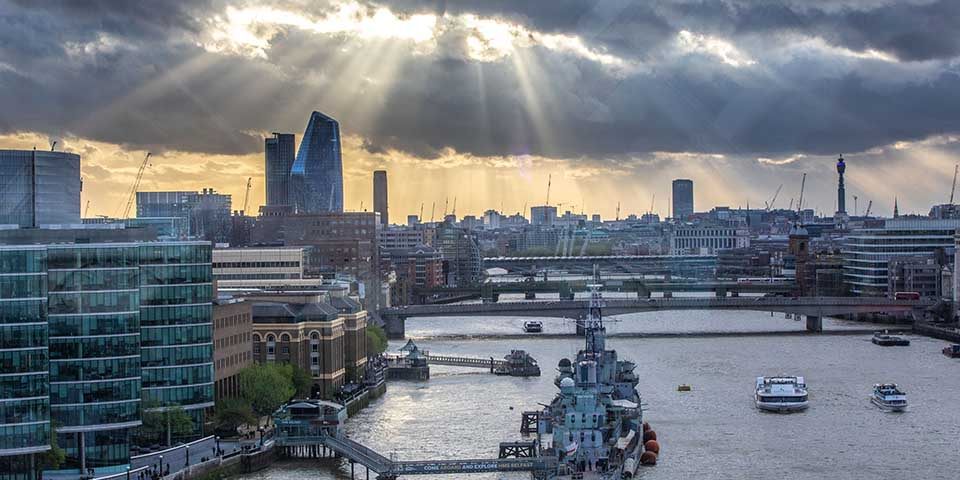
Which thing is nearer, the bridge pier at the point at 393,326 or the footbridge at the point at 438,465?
the footbridge at the point at 438,465

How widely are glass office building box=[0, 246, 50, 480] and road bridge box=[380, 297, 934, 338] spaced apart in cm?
4054

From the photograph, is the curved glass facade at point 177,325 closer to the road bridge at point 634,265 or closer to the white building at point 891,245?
the white building at point 891,245

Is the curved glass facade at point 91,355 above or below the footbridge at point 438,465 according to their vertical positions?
above

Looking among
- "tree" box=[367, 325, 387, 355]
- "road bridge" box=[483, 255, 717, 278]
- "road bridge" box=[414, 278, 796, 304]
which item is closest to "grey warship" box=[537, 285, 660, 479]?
"tree" box=[367, 325, 387, 355]

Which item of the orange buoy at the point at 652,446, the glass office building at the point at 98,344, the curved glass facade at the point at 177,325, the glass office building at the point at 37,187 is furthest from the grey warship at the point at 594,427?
the glass office building at the point at 37,187

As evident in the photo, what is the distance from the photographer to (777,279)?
350ft

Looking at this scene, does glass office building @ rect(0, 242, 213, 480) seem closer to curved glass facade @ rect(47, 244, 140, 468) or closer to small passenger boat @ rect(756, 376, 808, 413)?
curved glass facade @ rect(47, 244, 140, 468)

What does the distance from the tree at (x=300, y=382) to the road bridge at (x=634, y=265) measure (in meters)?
76.3

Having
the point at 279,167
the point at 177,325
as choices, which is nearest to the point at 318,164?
the point at 279,167

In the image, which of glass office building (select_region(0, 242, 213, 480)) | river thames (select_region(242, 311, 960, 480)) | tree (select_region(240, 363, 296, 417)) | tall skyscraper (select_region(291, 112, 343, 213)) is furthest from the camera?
tall skyscraper (select_region(291, 112, 343, 213))

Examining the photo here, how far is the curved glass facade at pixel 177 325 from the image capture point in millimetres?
31875

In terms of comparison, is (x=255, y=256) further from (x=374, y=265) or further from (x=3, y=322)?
(x=3, y=322)

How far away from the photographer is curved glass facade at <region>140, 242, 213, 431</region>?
31875 millimetres

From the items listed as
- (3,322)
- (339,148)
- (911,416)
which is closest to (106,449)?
(3,322)
